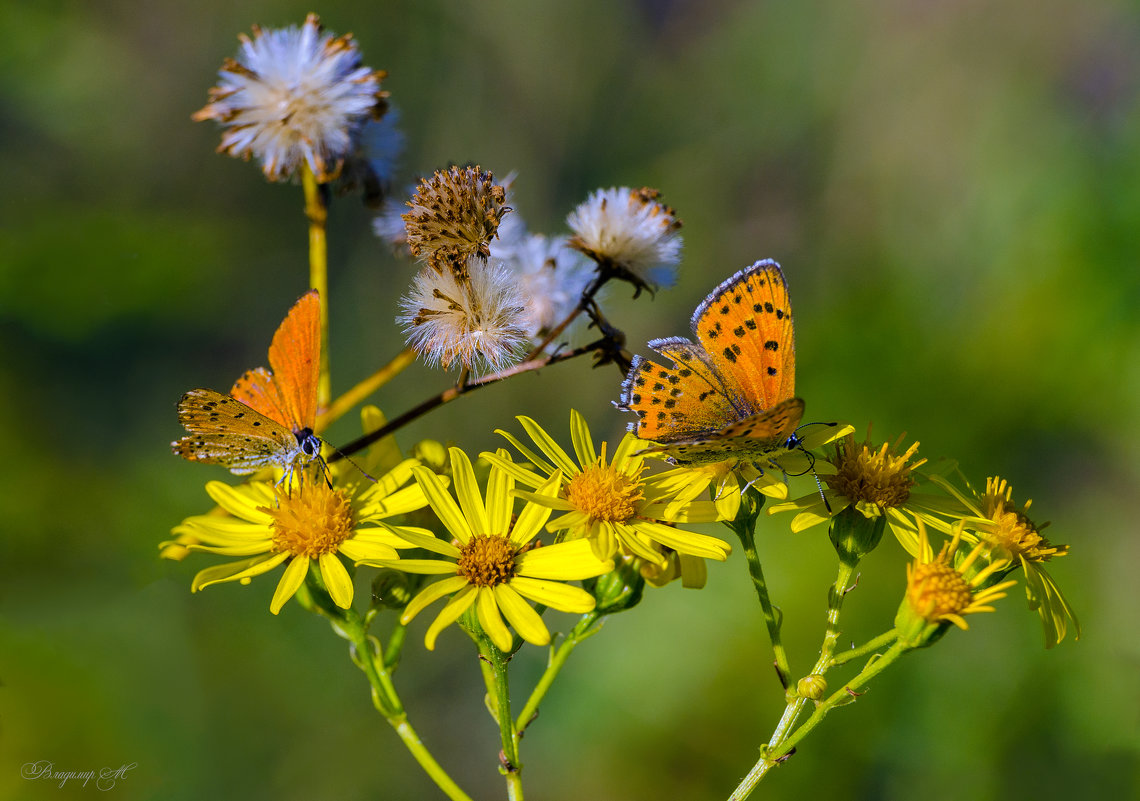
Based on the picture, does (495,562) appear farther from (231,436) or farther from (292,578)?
(231,436)

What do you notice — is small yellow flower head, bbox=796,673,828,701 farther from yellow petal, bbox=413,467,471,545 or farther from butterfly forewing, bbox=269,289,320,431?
butterfly forewing, bbox=269,289,320,431

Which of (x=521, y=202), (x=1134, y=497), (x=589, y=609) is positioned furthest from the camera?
(x=521, y=202)

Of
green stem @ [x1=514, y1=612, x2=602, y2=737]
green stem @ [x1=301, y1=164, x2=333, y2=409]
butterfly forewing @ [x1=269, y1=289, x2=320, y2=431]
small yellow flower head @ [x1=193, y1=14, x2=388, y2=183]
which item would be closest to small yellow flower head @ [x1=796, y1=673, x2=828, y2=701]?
green stem @ [x1=514, y1=612, x2=602, y2=737]

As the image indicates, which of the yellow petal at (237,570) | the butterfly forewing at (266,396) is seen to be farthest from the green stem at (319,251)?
the yellow petal at (237,570)

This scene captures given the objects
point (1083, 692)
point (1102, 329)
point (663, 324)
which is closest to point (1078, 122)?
point (1102, 329)

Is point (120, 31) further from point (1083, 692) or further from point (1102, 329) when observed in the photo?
point (1083, 692)

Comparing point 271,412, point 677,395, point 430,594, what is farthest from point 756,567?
point 271,412
